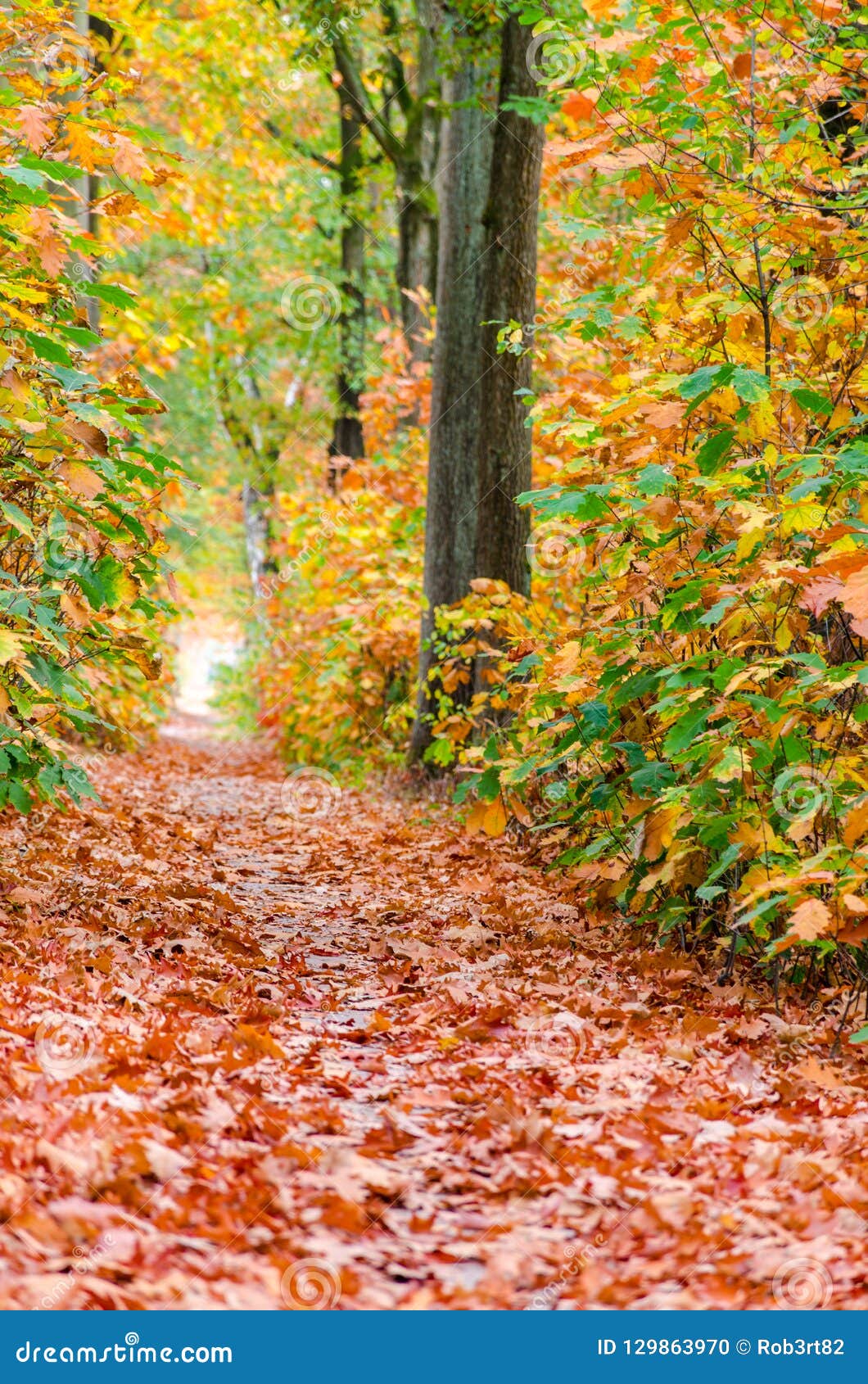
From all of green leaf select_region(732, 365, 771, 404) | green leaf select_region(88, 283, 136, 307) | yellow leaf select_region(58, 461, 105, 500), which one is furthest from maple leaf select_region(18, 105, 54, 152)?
green leaf select_region(732, 365, 771, 404)

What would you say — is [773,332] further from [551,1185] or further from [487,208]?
[487,208]

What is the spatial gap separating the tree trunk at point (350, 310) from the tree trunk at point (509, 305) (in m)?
7.44

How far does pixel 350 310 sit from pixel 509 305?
8.83 m

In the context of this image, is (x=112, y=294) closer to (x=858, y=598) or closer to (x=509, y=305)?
(x=858, y=598)

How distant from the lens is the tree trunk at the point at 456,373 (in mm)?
9391

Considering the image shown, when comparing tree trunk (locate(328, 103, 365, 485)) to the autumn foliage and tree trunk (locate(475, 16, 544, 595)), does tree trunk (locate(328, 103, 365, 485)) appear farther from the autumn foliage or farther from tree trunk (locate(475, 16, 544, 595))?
the autumn foliage

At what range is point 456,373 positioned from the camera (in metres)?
9.48

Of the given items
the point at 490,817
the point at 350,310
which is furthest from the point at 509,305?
the point at 350,310

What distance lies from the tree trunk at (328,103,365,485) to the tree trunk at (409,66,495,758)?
6.80 metres

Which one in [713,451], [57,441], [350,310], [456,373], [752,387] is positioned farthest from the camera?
[350,310]

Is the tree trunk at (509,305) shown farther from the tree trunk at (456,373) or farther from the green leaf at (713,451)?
the green leaf at (713,451)

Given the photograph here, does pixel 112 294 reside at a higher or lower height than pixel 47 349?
higher

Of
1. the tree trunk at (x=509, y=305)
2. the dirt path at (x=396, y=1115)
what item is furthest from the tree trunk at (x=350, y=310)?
the dirt path at (x=396, y=1115)

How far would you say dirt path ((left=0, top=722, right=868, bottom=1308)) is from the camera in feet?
8.44
